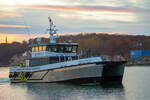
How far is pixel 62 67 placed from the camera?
41.7 metres

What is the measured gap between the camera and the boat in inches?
1547

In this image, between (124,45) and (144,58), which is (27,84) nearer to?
(144,58)

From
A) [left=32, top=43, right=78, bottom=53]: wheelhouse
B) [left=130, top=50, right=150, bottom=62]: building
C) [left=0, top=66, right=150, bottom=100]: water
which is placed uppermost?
[left=32, top=43, right=78, bottom=53]: wheelhouse

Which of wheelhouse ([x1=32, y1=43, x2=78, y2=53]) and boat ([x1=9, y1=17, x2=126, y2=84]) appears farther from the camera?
wheelhouse ([x1=32, y1=43, x2=78, y2=53])

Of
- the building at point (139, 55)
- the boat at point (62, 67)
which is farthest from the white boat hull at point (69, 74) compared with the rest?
the building at point (139, 55)

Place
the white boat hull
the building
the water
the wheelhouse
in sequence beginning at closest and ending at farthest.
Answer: the water → the white boat hull → the wheelhouse → the building

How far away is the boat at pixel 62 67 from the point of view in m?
39.3

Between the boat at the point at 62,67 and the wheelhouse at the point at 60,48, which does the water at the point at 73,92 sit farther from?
the wheelhouse at the point at 60,48

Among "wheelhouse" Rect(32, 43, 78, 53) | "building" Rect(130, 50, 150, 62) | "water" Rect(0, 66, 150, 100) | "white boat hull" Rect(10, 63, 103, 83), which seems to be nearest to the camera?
"water" Rect(0, 66, 150, 100)

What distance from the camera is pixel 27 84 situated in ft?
150

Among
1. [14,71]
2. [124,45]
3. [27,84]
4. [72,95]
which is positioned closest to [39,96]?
[72,95]

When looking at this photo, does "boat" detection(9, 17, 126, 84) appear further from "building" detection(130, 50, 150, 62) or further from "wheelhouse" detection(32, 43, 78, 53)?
"building" detection(130, 50, 150, 62)

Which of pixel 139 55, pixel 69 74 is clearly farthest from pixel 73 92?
pixel 139 55

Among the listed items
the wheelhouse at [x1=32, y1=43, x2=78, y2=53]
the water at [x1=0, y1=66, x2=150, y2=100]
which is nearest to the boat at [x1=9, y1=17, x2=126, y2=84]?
the wheelhouse at [x1=32, y1=43, x2=78, y2=53]
